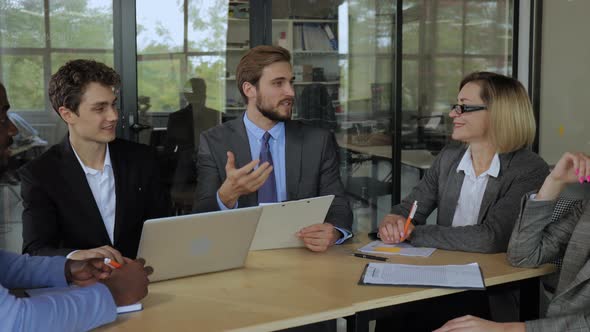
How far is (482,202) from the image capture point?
2510 millimetres

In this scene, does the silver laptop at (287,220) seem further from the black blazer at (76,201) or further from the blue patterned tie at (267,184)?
the black blazer at (76,201)

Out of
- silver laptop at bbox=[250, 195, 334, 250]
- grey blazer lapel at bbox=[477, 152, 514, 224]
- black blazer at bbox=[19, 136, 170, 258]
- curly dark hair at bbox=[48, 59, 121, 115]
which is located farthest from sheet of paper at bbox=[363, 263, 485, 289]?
curly dark hair at bbox=[48, 59, 121, 115]

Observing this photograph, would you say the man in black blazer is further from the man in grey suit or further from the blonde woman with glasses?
the blonde woman with glasses

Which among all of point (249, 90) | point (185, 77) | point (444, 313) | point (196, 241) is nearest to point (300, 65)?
point (185, 77)

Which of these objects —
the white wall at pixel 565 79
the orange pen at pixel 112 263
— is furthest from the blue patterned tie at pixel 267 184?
the white wall at pixel 565 79

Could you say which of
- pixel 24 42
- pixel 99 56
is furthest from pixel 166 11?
pixel 24 42

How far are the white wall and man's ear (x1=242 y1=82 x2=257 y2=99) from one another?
334 cm

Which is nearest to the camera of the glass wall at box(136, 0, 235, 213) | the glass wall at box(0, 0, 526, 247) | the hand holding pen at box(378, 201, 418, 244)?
the hand holding pen at box(378, 201, 418, 244)

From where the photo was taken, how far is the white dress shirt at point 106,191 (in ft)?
8.31

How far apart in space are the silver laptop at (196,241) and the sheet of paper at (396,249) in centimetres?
51

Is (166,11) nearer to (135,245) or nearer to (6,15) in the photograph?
(6,15)

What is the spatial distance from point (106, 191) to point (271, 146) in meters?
0.74

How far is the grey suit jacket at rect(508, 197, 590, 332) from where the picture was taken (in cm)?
180

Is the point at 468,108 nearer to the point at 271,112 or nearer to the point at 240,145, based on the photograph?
the point at 271,112
